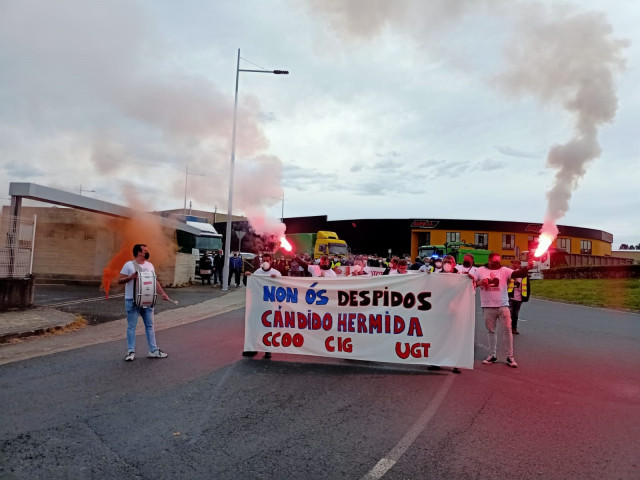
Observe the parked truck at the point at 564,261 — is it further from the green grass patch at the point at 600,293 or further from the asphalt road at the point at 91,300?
the asphalt road at the point at 91,300

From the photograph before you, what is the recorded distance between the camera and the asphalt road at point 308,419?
3.48 m

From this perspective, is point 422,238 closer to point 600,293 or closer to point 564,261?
point 564,261

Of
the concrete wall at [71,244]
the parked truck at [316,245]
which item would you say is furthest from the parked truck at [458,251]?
Result: the concrete wall at [71,244]

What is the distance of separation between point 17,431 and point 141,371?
2.20m

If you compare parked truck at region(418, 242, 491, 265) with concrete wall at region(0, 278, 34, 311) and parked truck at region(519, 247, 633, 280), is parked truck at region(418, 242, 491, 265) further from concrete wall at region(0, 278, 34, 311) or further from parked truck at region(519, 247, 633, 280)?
concrete wall at region(0, 278, 34, 311)

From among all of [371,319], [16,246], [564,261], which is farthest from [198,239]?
[564,261]

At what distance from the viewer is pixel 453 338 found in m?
6.79

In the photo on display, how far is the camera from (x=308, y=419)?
4492 mm

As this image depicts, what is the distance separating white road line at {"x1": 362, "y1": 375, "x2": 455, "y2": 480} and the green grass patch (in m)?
16.1

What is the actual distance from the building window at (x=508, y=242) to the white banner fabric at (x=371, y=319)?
4859 cm

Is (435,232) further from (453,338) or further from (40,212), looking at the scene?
(453,338)

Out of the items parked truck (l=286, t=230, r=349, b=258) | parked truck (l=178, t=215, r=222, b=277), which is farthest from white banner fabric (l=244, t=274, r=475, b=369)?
parked truck (l=286, t=230, r=349, b=258)

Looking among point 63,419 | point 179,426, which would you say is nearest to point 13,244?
point 63,419

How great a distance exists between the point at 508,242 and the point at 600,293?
31.4 metres
